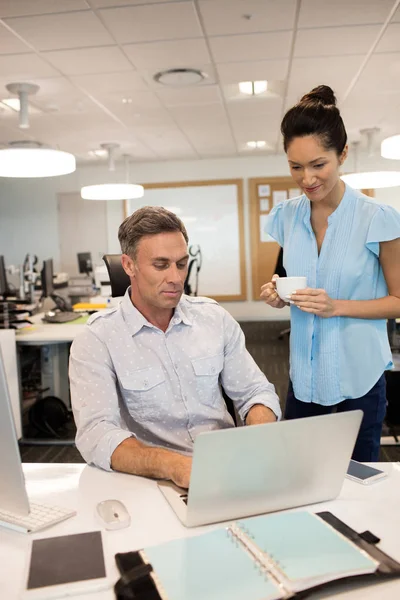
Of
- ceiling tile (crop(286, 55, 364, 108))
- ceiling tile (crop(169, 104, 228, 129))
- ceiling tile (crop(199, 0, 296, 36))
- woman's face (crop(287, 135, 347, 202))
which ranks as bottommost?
woman's face (crop(287, 135, 347, 202))

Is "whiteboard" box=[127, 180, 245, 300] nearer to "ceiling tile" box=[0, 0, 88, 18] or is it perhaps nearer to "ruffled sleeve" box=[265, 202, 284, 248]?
"ceiling tile" box=[0, 0, 88, 18]

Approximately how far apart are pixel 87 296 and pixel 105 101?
207 centimetres

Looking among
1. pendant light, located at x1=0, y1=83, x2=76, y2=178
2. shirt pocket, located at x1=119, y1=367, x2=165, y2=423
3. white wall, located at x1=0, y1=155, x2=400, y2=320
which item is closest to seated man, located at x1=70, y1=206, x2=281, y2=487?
shirt pocket, located at x1=119, y1=367, x2=165, y2=423

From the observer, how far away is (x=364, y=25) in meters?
4.00

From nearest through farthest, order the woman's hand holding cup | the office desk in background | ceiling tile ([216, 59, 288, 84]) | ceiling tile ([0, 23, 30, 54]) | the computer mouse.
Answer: the computer mouse < the woman's hand holding cup < ceiling tile ([0, 23, 30, 54]) < the office desk in background < ceiling tile ([216, 59, 288, 84])

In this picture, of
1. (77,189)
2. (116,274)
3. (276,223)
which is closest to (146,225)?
(276,223)

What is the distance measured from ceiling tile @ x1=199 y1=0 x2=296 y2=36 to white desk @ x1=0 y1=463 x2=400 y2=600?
3.09 meters

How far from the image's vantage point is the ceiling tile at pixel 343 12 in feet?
11.8

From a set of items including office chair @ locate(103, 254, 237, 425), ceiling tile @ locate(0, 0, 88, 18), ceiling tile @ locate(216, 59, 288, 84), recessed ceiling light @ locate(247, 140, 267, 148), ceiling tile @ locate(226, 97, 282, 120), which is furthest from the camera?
recessed ceiling light @ locate(247, 140, 267, 148)

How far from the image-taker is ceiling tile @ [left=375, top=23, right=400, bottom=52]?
408cm

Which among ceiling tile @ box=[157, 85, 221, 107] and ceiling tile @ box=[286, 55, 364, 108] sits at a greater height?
ceiling tile @ box=[157, 85, 221, 107]

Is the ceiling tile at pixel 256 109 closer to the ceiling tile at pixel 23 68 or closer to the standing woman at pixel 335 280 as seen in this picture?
the ceiling tile at pixel 23 68

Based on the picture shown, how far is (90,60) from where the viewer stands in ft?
14.9

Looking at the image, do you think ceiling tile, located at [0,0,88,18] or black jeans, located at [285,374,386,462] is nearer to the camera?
black jeans, located at [285,374,386,462]
